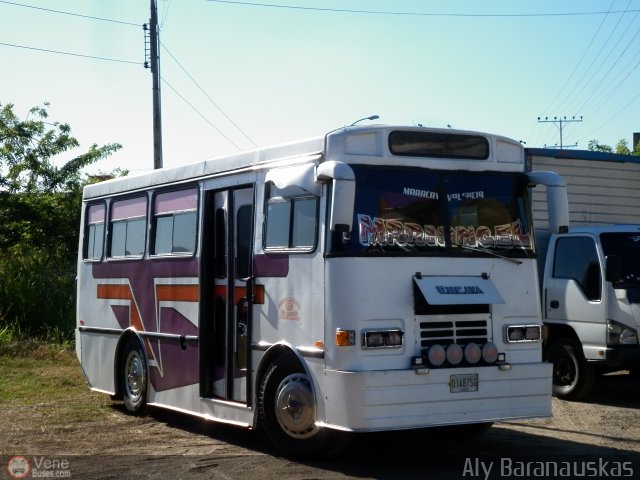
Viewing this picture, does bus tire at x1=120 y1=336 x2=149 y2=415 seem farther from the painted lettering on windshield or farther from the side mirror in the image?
the side mirror

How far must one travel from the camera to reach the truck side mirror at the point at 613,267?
11922mm

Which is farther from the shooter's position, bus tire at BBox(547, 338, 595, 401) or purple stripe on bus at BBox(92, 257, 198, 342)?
bus tire at BBox(547, 338, 595, 401)

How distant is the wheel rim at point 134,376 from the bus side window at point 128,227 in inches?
50.7

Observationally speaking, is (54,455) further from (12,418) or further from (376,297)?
(376,297)

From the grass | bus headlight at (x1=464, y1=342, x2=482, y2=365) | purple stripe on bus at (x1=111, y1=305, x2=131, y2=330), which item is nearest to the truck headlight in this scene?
bus headlight at (x1=464, y1=342, x2=482, y2=365)

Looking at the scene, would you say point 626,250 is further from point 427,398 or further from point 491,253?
point 427,398

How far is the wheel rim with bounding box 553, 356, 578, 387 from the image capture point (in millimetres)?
12680

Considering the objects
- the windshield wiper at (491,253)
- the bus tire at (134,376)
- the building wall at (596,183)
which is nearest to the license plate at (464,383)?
the windshield wiper at (491,253)

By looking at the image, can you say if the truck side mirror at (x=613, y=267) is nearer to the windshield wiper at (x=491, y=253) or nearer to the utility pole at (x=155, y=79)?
the windshield wiper at (x=491, y=253)

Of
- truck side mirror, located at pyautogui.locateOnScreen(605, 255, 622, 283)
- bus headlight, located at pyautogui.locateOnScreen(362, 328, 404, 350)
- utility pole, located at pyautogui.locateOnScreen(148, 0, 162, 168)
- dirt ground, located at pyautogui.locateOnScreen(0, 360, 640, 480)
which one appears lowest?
dirt ground, located at pyautogui.locateOnScreen(0, 360, 640, 480)

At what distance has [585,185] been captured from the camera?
1510cm

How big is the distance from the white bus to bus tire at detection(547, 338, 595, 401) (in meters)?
3.81

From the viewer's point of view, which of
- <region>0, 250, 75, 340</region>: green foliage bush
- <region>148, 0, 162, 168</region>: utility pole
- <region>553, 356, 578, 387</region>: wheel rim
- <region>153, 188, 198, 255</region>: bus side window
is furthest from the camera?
<region>148, 0, 162, 168</region>: utility pole

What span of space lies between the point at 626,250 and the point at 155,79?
1533 cm
